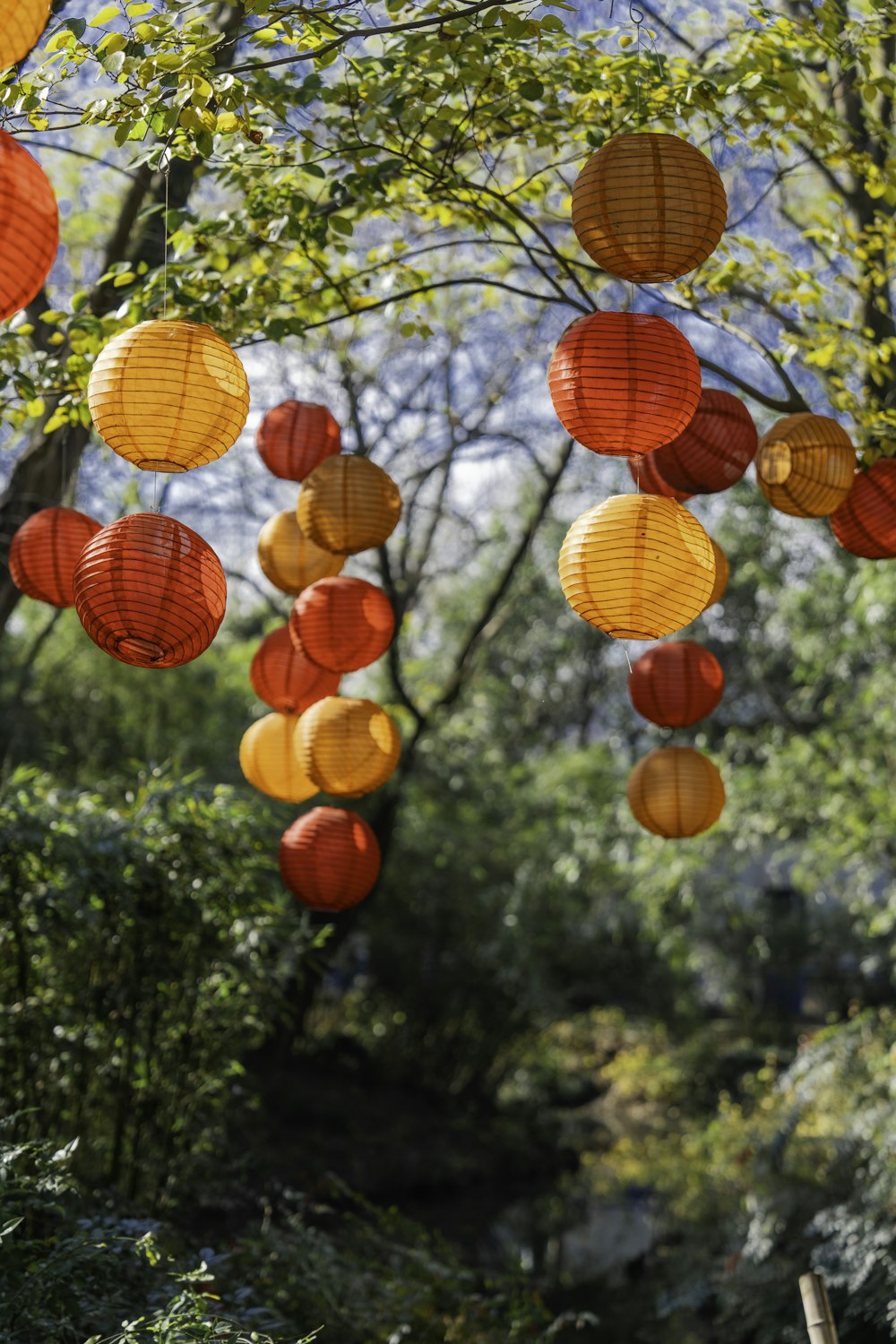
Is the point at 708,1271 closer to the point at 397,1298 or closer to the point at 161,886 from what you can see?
the point at 397,1298

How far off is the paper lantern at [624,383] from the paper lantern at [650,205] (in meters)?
0.18

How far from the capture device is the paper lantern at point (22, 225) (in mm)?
2402

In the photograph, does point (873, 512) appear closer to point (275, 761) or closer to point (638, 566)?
point (638, 566)

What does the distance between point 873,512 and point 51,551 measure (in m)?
2.88

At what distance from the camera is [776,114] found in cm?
469

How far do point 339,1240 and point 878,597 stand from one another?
179 inches

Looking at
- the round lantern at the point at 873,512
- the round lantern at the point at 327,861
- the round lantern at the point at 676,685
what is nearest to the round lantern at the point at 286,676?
the round lantern at the point at 327,861

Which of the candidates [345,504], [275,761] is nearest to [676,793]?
[275,761]

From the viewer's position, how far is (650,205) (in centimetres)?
305

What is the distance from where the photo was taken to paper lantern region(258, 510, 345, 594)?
4520 mm

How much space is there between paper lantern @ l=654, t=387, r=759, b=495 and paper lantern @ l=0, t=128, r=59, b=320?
6.97 ft

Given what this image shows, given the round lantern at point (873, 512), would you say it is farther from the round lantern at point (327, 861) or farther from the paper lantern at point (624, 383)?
the round lantern at point (327, 861)

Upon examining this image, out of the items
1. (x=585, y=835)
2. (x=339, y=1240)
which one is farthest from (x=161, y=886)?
(x=585, y=835)

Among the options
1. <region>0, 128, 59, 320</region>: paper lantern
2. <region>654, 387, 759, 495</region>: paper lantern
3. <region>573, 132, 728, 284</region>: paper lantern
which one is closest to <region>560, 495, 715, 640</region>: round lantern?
<region>573, 132, 728, 284</region>: paper lantern
